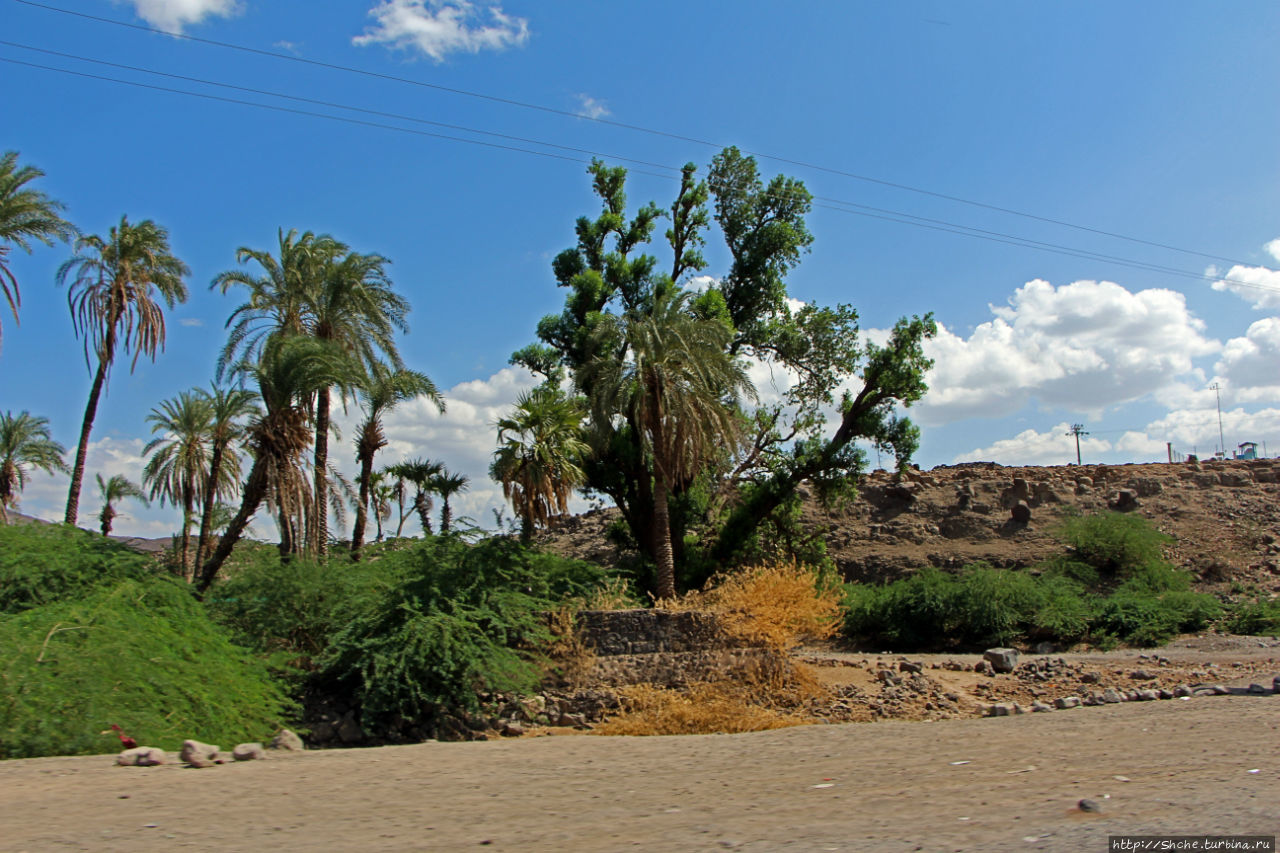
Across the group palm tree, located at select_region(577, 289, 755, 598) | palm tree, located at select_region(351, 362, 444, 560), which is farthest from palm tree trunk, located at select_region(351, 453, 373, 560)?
palm tree, located at select_region(577, 289, 755, 598)

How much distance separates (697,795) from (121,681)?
7.72 meters

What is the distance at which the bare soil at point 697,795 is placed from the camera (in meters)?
6.05

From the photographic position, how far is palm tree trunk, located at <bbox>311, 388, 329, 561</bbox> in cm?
2323

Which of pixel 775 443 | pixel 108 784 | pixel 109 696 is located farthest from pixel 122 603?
pixel 775 443

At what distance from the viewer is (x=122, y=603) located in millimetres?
14156

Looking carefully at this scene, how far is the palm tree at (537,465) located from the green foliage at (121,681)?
6764mm

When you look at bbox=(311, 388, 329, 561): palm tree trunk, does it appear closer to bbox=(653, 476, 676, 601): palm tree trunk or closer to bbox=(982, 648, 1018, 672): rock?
bbox=(653, 476, 676, 601): palm tree trunk

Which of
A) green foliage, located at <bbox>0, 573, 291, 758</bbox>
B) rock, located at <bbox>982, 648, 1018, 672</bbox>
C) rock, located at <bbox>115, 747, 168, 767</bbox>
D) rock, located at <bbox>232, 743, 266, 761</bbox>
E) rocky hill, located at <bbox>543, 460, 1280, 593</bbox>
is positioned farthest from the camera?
rocky hill, located at <bbox>543, 460, 1280, 593</bbox>

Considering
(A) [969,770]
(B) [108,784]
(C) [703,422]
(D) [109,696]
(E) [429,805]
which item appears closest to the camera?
(E) [429,805]

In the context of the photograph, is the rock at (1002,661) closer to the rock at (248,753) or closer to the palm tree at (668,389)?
the palm tree at (668,389)

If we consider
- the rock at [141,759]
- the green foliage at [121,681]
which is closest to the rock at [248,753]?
the rock at [141,759]

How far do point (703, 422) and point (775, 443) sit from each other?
1066cm

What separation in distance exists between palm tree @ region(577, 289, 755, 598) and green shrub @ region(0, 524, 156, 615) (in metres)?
10.6

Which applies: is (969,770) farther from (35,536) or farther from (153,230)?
(153,230)
